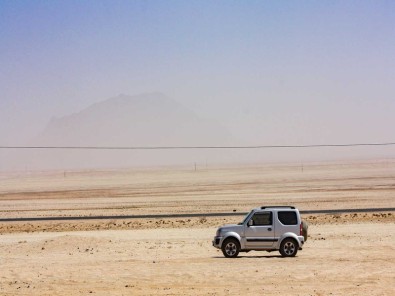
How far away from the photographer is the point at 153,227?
135 feet

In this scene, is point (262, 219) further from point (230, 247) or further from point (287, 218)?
point (230, 247)

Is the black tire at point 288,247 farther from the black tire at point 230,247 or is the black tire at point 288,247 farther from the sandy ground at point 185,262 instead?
the black tire at point 230,247

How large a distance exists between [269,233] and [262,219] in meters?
0.64

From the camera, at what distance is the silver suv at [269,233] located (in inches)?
987

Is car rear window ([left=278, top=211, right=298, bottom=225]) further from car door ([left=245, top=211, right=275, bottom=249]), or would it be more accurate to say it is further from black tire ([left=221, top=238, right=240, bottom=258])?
black tire ([left=221, top=238, right=240, bottom=258])

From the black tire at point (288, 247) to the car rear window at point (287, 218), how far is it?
72 centimetres

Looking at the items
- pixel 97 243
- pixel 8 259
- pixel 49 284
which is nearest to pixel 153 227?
pixel 97 243

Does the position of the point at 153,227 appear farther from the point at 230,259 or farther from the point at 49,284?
the point at 49,284

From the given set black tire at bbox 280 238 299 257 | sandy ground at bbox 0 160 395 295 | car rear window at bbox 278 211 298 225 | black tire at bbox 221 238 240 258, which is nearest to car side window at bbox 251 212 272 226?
car rear window at bbox 278 211 298 225

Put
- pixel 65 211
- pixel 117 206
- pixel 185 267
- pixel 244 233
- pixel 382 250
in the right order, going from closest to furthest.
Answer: pixel 185 267 < pixel 244 233 < pixel 382 250 < pixel 65 211 < pixel 117 206

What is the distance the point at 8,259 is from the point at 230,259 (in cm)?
1012

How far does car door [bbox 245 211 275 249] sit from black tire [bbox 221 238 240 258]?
484 millimetres

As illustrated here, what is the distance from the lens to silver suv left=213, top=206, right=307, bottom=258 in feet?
82.2

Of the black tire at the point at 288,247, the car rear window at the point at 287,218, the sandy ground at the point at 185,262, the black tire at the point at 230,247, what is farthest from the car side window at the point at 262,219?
the sandy ground at the point at 185,262
